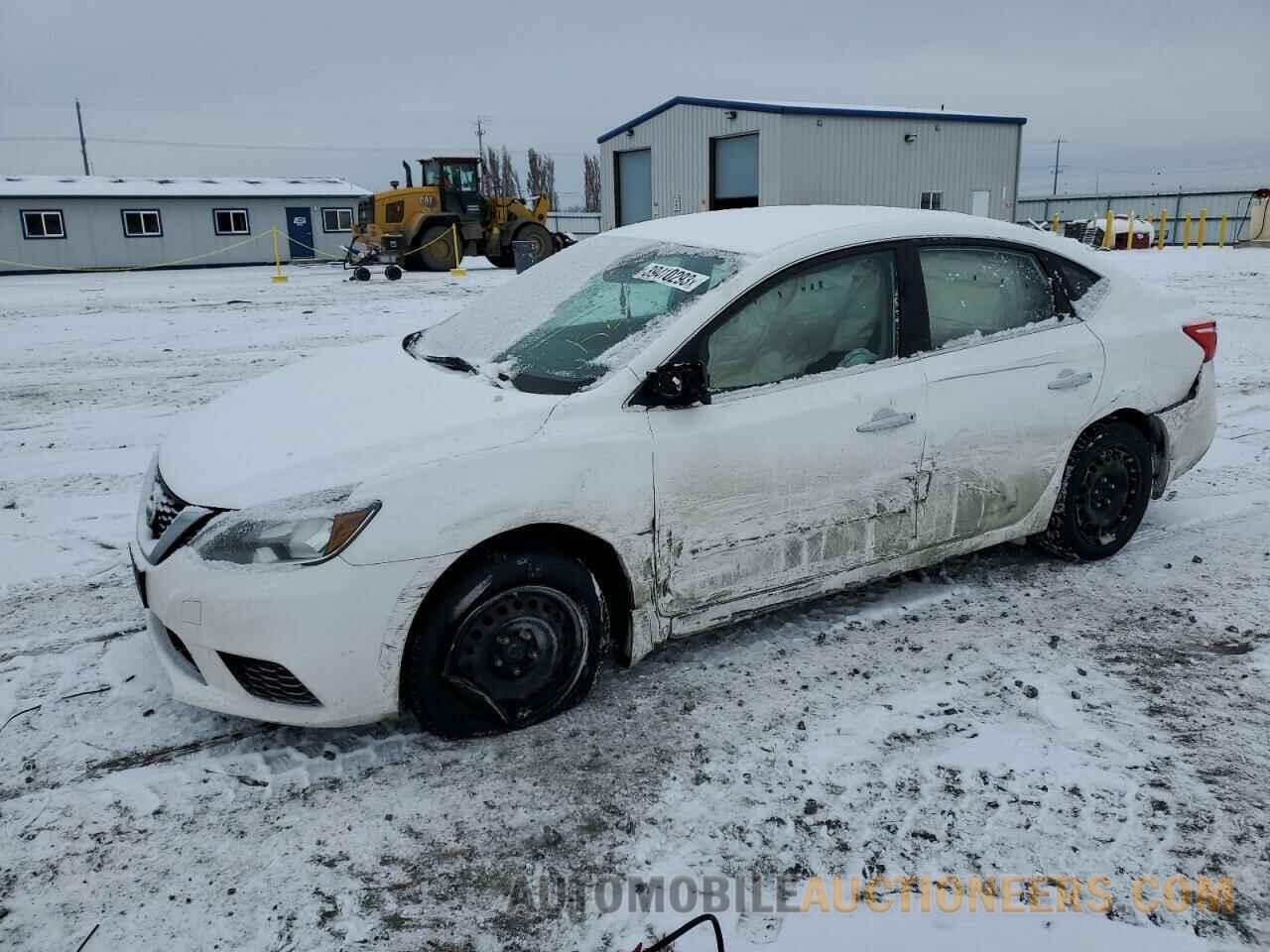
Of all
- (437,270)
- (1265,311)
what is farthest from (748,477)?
(437,270)

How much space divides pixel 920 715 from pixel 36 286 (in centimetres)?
2464

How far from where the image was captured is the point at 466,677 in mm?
2947

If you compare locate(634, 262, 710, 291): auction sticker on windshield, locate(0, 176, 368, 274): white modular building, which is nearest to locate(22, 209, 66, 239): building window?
locate(0, 176, 368, 274): white modular building

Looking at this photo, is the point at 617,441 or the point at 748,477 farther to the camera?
the point at 748,477

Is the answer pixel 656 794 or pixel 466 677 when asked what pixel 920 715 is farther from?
pixel 466 677

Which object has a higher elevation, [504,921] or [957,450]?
[957,450]

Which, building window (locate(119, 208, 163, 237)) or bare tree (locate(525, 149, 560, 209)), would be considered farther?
bare tree (locate(525, 149, 560, 209))

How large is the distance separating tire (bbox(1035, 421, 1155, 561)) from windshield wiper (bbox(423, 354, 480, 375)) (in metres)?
2.57

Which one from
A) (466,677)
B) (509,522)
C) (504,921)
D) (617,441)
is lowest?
(504,921)

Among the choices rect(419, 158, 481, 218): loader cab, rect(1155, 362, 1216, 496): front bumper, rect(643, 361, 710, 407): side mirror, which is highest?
rect(419, 158, 481, 218): loader cab

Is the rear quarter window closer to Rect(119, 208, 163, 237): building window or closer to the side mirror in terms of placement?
the side mirror

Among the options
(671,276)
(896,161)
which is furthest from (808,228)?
(896,161)

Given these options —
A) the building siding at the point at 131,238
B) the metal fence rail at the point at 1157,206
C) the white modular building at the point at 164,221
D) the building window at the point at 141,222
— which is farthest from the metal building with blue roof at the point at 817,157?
the building window at the point at 141,222

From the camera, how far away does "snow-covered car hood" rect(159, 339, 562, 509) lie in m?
2.79
